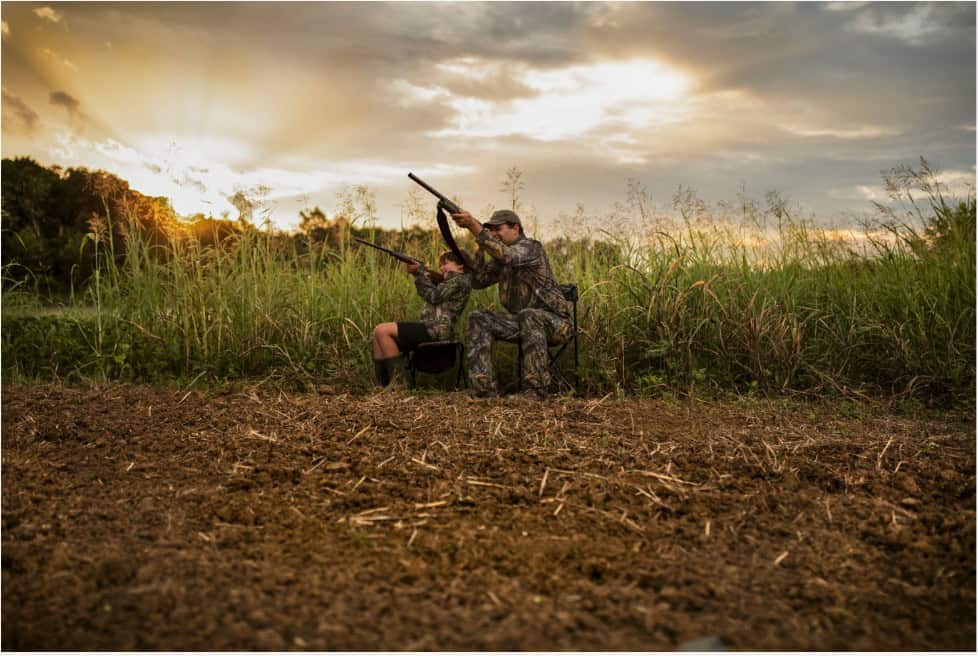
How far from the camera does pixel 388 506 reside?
322cm

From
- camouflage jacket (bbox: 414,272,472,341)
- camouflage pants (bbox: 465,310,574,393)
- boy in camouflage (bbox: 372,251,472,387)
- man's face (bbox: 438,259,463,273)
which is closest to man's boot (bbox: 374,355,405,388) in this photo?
boy in camouflage (bbox: 372,251,472,387)

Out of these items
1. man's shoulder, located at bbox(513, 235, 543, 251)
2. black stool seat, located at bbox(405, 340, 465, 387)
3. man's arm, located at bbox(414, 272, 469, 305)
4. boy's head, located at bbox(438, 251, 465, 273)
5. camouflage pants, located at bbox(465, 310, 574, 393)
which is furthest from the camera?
boy's head, located at bbox(438, 251, 465, 273)

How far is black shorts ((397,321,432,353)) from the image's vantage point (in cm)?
613

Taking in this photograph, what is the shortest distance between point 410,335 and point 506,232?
1.10 m

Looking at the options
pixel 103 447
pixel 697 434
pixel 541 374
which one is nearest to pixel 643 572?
pixel 697 434

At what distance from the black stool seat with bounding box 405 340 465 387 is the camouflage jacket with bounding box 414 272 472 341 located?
3.8 inches

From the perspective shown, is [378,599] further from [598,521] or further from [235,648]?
[598,521]

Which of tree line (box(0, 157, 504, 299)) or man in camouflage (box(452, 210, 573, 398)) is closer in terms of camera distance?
man in camouflage (box(452, 210, 573, 398))

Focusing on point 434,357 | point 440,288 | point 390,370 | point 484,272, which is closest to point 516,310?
point 484,272

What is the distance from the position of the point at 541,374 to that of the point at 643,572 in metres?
3.32

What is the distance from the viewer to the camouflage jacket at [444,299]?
20.7 ft

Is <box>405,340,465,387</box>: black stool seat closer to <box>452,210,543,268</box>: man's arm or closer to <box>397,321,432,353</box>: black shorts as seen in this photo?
<box>397,321,432,353</box>: black shorts

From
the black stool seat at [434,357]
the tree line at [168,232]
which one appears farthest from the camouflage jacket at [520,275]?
the tree line at [168,232]

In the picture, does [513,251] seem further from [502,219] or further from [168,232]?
[168,232]
